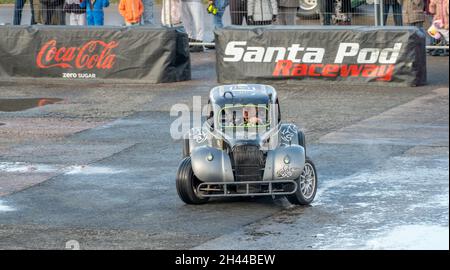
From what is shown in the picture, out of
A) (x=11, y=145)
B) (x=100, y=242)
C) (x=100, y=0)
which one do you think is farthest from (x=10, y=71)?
(x=100, y=242)

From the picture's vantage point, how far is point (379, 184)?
46.8 ft

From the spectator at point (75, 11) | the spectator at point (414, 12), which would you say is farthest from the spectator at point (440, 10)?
the spectator at point (75, 11)

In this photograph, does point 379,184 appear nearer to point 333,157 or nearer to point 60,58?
point 333,157

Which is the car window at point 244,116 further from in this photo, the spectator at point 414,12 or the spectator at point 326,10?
the spectator at point 326,10

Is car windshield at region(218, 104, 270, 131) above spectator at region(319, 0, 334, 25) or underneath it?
above

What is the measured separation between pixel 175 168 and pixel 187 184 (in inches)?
92.5

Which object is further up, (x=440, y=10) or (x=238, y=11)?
(x=440, y=10)

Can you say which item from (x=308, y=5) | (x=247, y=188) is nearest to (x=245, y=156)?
(x=247, y=188)

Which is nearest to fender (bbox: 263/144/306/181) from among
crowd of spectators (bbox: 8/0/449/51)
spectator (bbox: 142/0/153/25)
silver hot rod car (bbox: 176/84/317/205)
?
silver hot rod car (bbox: 176/84/317/205)

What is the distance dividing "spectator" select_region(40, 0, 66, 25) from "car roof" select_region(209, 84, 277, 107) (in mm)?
11888

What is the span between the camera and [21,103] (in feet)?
69.4

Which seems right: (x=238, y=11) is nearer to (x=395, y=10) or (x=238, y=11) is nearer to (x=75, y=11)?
(x=395, y=10)

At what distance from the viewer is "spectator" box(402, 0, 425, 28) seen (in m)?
Answer: 23.4

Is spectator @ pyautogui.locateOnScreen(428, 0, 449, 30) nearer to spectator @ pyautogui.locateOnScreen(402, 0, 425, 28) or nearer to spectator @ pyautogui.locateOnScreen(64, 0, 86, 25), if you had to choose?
spectator @ pyautogui.locateOnScreen(402, 0, 425, 28)
